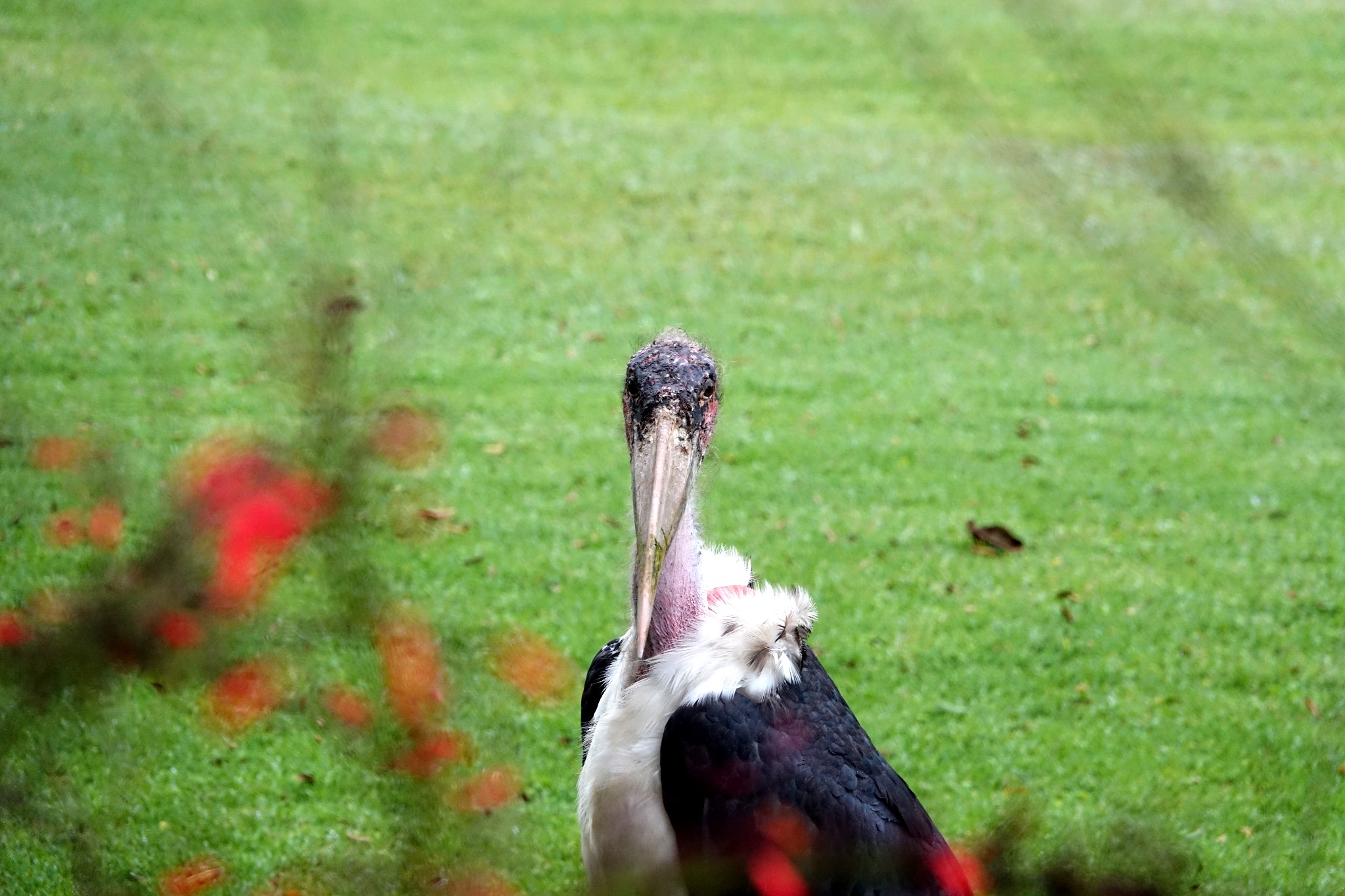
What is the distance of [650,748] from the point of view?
8.66ft

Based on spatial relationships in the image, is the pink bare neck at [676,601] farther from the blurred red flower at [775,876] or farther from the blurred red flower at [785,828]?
the blurred red flower at [775,876]

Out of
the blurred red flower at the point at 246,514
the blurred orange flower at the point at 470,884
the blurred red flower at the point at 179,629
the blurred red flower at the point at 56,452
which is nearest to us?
the blurred orange flower at the point at 470,884

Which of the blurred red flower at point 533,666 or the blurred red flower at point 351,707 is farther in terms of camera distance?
the blurred red flower at point 533,666

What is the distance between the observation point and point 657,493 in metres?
2.39

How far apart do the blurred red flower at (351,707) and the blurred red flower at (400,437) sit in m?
0.32

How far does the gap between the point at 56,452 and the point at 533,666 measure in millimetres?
2338

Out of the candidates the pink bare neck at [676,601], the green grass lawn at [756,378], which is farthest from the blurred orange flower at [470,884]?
the pink bare neck at [676,601]

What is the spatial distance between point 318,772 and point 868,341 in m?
5.31

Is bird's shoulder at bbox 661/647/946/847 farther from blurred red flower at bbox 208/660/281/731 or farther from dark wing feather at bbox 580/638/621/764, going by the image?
blurred red flower at bbox 208/660/281/731

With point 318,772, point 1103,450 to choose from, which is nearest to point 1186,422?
point 1103,450

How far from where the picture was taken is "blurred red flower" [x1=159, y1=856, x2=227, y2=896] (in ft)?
11.9

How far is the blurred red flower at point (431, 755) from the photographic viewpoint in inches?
42.6

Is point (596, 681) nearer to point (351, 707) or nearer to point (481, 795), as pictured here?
point (351, 707)

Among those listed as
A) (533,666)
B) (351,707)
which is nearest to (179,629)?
(351,707)
